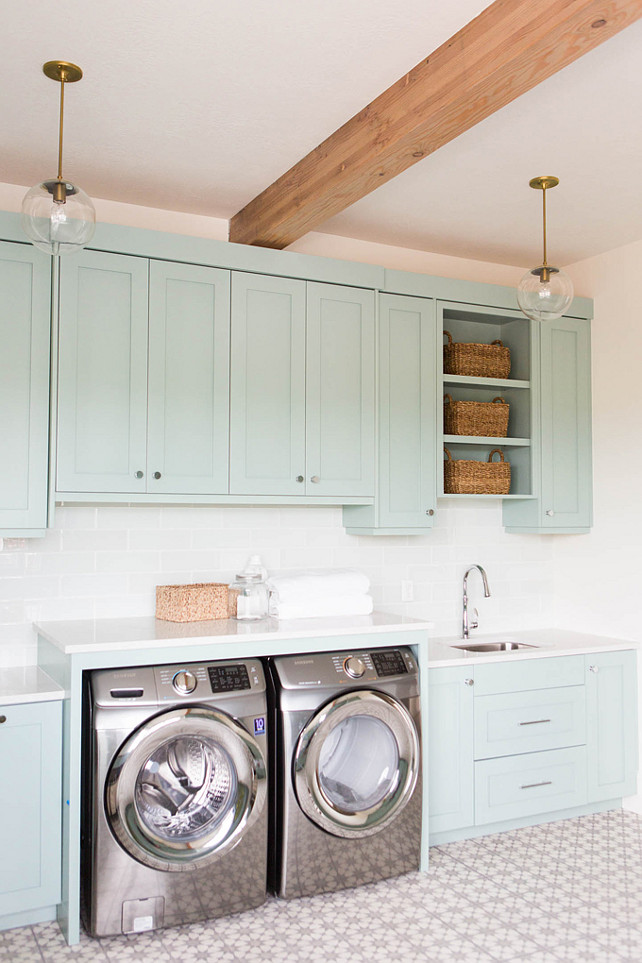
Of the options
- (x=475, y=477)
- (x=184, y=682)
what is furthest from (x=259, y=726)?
(x=475, y=477)

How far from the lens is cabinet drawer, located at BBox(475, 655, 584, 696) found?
365cm

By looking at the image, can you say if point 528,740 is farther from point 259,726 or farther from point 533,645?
point 259,726

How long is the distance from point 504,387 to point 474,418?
26cm

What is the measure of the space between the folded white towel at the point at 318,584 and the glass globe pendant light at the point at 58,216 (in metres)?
1.64

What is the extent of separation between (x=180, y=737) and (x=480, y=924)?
1.24 meters

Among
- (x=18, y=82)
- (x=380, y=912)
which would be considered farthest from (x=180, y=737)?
(x=18, y=82)

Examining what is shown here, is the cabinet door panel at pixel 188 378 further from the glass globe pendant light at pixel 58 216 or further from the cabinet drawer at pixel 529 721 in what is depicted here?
the cabinet drawer at pixel 529 721

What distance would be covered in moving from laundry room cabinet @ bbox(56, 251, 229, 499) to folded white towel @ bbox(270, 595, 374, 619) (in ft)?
1.82

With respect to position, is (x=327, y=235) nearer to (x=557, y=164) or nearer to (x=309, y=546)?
(x=557, y=164)

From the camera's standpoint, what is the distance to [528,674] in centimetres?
377

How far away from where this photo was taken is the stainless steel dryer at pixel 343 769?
2998mm

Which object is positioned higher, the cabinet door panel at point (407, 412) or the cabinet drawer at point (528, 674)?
the cabinet door panel at point (407, 412)

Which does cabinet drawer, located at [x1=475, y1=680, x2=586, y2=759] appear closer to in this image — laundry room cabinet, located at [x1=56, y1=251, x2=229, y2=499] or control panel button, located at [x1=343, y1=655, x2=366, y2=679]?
control panel button, located at [x1=343, y1=655, x2=366, y2=679]

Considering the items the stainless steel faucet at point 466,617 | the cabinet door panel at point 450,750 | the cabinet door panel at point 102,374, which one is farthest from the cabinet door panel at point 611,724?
the cabinet door panel at point 102,374
